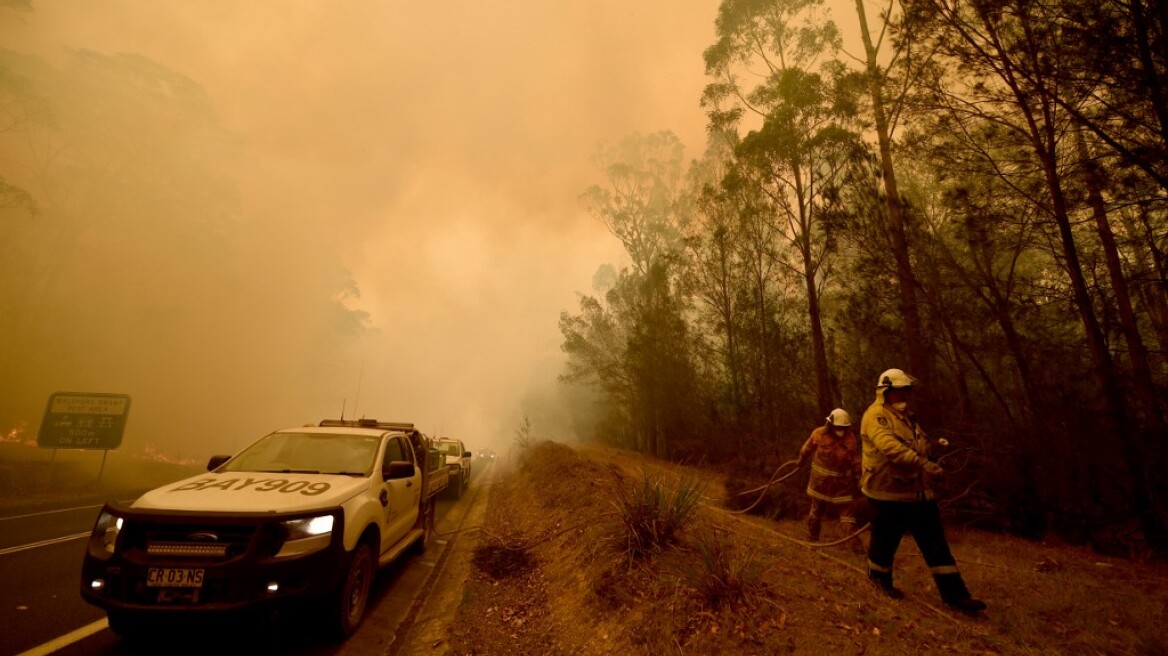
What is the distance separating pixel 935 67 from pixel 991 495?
26.0ft

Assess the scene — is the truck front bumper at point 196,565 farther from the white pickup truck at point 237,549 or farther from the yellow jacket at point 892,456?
the yellow jacket at point 892,456

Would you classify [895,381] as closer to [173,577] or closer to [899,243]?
[173,577]

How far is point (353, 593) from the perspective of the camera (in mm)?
4301

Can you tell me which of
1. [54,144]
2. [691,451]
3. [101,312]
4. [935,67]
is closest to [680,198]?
[691,451]

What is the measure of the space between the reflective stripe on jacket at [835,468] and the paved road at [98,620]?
18.3ft

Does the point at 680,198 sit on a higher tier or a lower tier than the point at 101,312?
higher

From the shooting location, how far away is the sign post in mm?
13016

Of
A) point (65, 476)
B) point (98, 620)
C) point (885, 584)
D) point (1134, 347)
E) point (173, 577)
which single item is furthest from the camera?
point (65, 476)

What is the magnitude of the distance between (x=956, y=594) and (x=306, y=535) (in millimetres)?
5686

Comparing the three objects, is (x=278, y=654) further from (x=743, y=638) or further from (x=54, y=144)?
(x=54, y=144)

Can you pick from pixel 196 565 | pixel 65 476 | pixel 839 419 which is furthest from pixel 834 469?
pixel 65 476

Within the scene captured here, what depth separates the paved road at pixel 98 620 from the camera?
3.68 m

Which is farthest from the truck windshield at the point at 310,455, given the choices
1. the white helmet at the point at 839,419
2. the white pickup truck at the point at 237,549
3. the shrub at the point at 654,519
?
the white helmet at the point at 839,419

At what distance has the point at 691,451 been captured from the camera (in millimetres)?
22250
